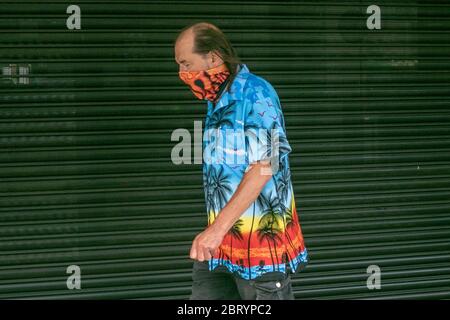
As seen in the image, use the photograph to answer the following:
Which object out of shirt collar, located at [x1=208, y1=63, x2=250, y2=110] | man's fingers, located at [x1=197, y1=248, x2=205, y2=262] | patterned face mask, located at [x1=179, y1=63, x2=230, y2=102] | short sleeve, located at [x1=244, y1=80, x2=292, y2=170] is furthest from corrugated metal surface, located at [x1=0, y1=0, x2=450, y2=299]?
man's fingers, located at [x1=197, y1=248, x2=205, y2=262]

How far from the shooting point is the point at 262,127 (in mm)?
3387

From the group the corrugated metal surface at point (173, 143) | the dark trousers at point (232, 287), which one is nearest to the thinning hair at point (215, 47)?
the dark trousers at point (232, 287)

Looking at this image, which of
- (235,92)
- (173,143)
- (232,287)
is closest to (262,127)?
(235,92)

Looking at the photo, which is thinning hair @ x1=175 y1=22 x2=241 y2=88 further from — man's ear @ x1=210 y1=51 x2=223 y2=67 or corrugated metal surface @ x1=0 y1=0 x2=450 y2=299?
corrugated metal surface @ x1=0 y1=0 x2=450 y2=299

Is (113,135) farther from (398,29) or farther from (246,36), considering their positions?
(398,29)

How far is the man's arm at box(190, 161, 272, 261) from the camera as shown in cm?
324

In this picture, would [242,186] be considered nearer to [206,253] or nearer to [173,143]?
[206,253]

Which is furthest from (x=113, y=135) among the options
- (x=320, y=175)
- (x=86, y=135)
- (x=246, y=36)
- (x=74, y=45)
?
(x=320, y=175)

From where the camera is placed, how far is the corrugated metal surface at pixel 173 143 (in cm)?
488

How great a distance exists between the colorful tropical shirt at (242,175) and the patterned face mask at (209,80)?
69 millimetres

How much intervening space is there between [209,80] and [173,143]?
1.47 m

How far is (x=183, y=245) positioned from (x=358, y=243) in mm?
1280
